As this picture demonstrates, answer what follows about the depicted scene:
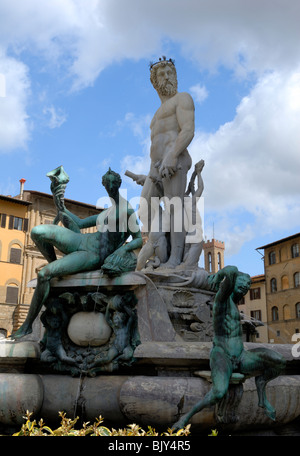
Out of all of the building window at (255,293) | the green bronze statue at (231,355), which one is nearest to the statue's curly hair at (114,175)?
the green bronze statue at (231,355)

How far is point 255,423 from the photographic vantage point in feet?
13.2

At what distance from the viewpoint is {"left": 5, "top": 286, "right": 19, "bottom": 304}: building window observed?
39844 mm

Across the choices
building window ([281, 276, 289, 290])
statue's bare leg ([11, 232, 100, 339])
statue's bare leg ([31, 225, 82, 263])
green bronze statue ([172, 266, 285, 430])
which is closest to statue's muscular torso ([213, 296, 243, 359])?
green bronze statue ([172, 266, 285, 430])

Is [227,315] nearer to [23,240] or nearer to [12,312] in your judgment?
[12,312]

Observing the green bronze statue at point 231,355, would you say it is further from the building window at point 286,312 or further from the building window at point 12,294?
the building window at point 286,312

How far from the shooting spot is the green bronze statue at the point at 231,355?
358cm

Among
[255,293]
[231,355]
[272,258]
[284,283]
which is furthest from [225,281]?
[255,293]

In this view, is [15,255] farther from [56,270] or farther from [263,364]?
[263,364]

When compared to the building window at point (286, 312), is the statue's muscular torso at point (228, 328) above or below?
below

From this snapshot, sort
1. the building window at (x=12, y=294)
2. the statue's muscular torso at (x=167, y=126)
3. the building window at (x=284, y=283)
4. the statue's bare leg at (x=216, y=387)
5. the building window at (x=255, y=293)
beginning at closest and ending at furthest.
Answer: the statue's bare leg at (x=216, y=387)
the statue's muscular torso at (x=167, y=126)
the building window at (x=12, y=294)
the building window at (x=284, y=283)
the building window at (x=255, y=293)

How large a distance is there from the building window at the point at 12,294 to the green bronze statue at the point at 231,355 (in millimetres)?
37911

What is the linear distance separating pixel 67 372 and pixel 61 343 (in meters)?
0.25
